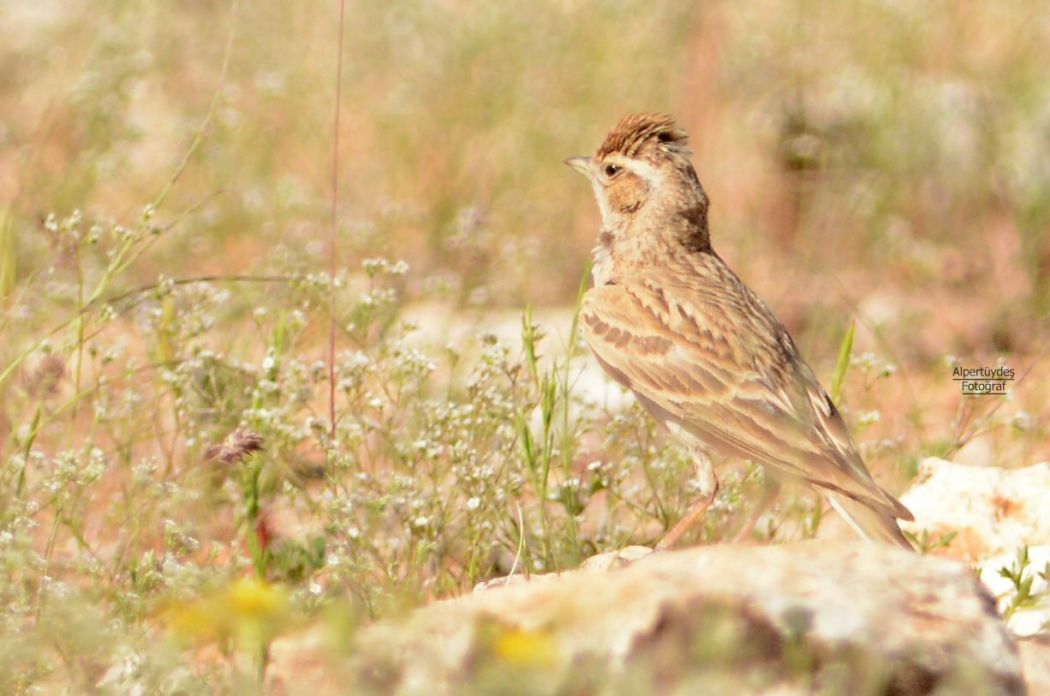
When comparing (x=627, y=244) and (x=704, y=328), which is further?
(x=627, y=244)

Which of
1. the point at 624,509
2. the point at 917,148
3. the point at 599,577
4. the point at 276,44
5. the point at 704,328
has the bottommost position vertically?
the point at 624,509

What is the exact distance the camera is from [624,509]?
5234 mm

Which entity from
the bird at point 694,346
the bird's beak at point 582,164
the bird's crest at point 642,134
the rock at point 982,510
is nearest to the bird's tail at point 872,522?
the bird at point 694,346

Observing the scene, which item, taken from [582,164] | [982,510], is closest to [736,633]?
[982,510]

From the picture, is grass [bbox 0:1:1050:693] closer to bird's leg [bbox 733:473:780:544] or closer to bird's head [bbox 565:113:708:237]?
bird's leg [bbox 733:473:780:544]

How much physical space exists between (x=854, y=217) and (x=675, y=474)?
3833 millimetres

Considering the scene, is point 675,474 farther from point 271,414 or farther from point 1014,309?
point 1014,309

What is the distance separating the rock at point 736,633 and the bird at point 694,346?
0.98 metres

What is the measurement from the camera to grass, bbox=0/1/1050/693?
408 centimetres

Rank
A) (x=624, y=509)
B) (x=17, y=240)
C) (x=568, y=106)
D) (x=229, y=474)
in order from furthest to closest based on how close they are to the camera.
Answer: (x=568, y=106) < (x=17, y=240) < (x=624, y=509) < (x=229, y=474)

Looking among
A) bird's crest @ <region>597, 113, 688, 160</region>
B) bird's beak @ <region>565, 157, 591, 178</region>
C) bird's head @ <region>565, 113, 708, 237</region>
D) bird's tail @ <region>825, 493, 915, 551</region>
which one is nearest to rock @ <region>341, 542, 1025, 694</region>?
bird's tail @ <region>825, 493, 915, 551</region>

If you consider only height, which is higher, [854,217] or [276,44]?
[276,44]

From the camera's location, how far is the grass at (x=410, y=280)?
4.08 m

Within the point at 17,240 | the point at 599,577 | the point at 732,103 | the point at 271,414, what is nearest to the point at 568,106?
the point at 732,103
